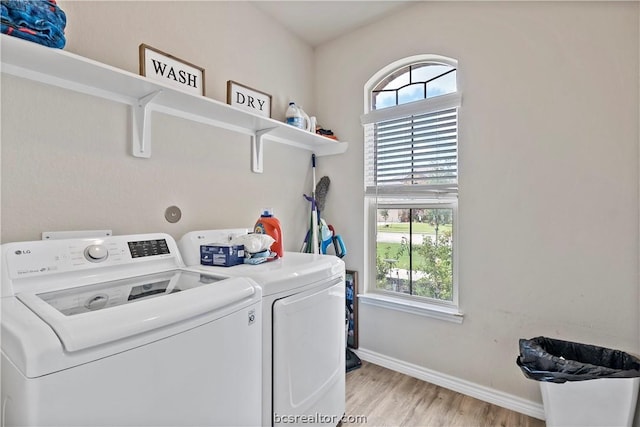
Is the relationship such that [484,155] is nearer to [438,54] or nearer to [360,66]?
[438,54]

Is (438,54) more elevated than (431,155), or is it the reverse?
(438,54)

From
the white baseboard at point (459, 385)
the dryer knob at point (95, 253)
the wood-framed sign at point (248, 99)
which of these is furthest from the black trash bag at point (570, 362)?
the wood-framed sign at point (248, 99)

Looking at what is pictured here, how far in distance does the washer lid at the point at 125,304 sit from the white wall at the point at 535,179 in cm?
150

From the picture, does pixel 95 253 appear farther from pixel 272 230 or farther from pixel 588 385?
pixel 588 385

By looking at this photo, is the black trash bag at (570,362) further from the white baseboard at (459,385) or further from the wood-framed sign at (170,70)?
the wood-framed sign at (170,70)

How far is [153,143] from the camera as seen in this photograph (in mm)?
1523

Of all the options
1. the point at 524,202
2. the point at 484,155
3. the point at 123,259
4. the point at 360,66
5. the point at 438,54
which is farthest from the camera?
the point at 360,66

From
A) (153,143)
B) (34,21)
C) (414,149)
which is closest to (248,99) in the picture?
(153,143)

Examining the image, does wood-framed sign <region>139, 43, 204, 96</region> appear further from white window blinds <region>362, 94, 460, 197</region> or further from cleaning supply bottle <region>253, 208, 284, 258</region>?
white window blinds <region>362, 94, 460, 197</region>

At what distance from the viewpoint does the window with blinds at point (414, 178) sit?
2031 mm

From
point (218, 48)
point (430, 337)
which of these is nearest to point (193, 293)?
point (218, 48)

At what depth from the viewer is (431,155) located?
208cm

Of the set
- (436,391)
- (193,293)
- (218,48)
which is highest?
(218,48)

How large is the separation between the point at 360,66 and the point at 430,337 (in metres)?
2.05
